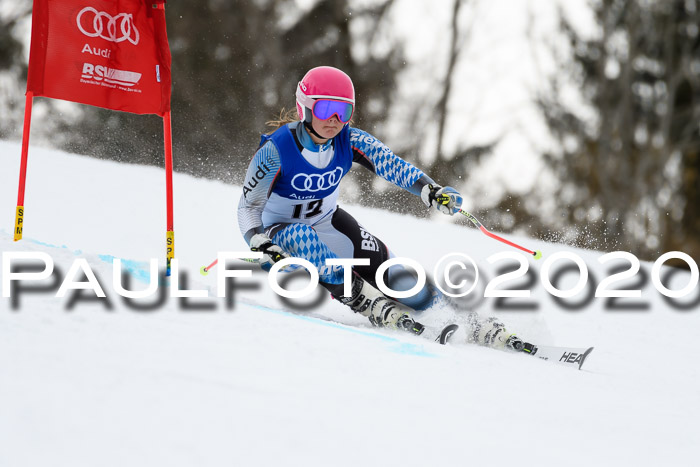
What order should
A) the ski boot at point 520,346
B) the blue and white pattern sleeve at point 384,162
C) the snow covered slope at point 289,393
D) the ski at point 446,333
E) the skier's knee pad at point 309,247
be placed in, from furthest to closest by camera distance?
the blue and white pattern sleeve at point 384,162, the skier's knee pad at point 309,247, the ski boot at point 520,346, the ski at point 446,333, the snow covered slope at point 289,393

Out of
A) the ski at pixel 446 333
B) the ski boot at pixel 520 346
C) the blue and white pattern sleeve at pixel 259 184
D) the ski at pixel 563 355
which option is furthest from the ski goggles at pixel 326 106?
the ski at pixel 563 355

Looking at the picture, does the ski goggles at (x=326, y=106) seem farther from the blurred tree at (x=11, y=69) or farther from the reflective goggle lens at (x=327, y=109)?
the blurred tree at (x=11, y=69)

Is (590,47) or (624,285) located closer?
(624,285)

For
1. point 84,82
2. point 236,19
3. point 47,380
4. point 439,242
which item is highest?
point 236,19

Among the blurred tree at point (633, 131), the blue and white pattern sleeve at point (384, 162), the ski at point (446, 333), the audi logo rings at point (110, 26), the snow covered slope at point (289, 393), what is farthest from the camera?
the blurred tree at point (633, 131)

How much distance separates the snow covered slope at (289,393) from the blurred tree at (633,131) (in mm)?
15747

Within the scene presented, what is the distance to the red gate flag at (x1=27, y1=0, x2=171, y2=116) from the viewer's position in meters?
4.06

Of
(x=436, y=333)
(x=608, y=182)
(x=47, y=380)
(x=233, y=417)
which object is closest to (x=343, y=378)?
(x=233, y=417)

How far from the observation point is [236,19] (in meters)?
18.0

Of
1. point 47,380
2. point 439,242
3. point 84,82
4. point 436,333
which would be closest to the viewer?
point 47,380

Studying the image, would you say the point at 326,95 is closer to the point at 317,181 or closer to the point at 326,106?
the point at 326,106

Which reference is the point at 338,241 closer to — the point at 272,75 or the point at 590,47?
the point at 272,75

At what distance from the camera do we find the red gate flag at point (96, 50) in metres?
4.06

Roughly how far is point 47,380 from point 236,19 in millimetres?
17054
